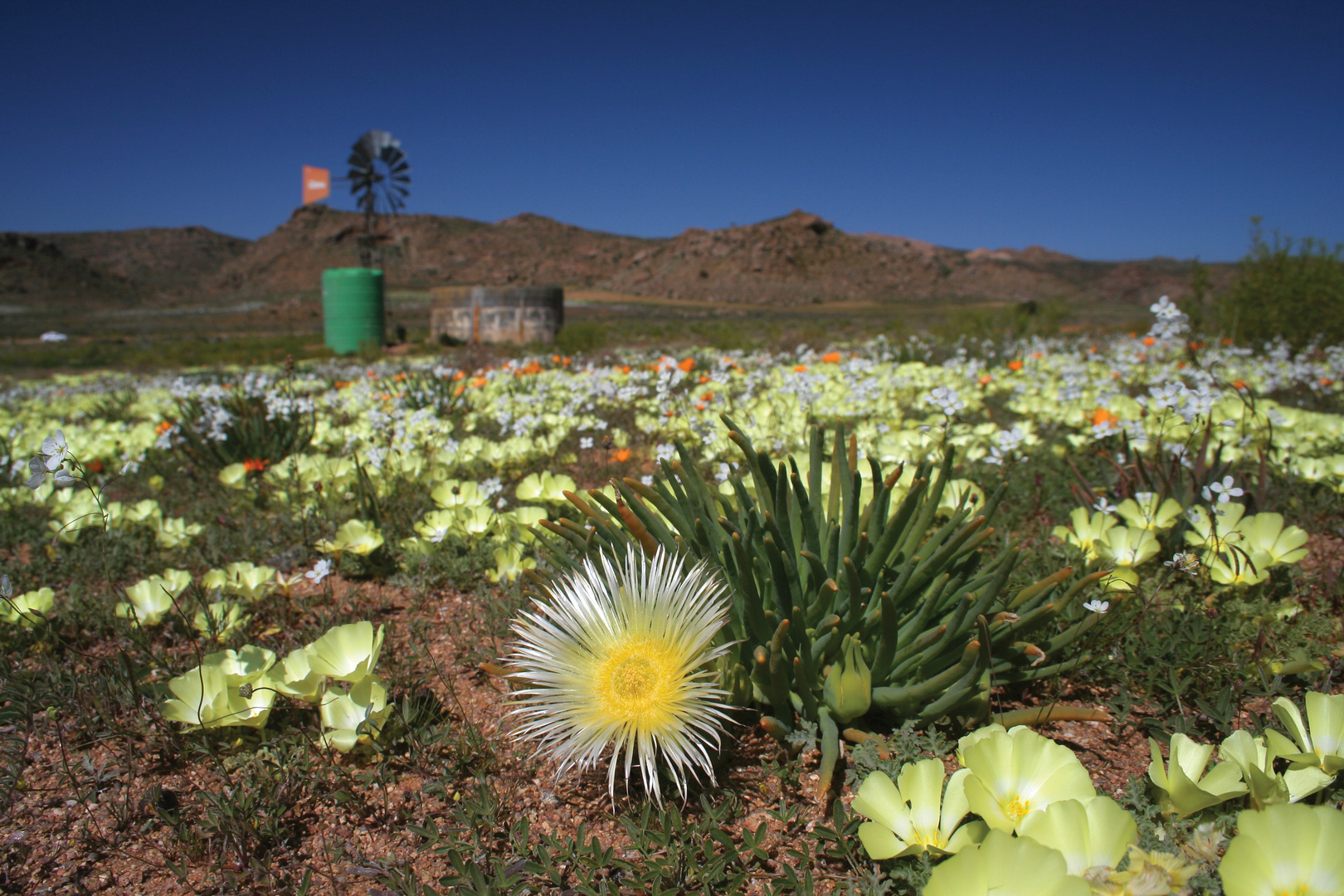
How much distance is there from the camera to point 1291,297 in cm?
927

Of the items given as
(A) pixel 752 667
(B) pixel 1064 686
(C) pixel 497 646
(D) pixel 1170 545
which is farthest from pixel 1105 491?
(C) pixel 497 646

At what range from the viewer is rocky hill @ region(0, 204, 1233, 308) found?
248ft

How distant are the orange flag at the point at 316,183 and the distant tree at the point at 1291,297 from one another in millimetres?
28123

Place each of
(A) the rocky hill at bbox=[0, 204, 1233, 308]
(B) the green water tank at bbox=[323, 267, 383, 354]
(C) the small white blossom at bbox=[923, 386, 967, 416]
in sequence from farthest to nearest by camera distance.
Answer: (A) the rocky hill at bbox=[0, 204, 1233, 308]
(B) the green water tank at bbox=[323, 267, 383, 354]
(C) the small white blossom at bbox=[923, 386, 967, 416]

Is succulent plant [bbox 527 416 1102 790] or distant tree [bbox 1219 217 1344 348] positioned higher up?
distant tree [bbox 1219 217 1344 348]

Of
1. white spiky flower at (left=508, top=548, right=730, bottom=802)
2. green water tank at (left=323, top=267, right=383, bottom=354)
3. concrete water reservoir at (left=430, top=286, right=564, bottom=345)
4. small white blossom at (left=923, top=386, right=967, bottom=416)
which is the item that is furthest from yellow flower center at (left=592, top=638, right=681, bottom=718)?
green water tank at (left=323, top=267, right=383, bottom=354)

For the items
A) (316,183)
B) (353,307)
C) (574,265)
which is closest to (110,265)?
(574,265)

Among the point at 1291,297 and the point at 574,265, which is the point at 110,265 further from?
the point at 1291,297

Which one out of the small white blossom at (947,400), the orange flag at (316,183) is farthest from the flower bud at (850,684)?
the orange flag at (316,183)

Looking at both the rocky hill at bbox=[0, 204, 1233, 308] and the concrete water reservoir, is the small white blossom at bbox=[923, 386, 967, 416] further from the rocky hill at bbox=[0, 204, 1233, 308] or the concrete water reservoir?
the rocky hill at bbox=[0, 204, 1233, 308]

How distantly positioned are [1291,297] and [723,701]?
11181 mm

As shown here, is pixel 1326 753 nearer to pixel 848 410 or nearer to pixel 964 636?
pixel 964 636

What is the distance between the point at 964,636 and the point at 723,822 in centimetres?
71

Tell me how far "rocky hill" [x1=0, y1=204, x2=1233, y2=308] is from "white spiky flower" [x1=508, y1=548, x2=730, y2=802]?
6449cm
